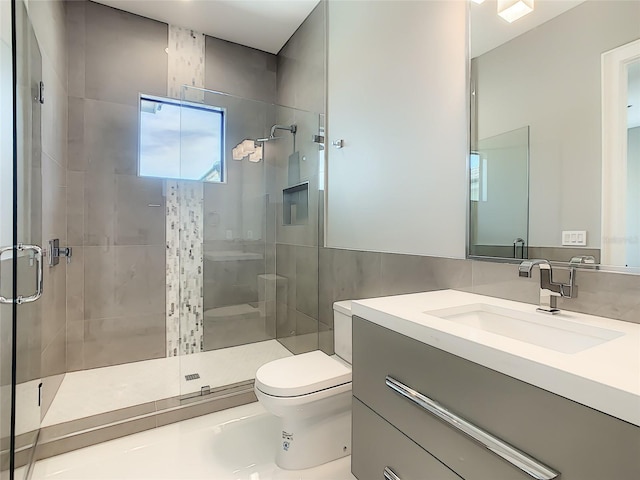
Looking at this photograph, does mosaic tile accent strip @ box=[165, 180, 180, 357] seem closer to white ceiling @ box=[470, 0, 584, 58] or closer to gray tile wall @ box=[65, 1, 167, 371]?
gray tile wall @ box=[65, 1, 167, 371]

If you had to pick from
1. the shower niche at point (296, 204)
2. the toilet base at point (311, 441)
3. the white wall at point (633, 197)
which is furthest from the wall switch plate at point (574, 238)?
the shower niche at point (296, 204)

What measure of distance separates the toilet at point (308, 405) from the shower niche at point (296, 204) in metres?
1.15

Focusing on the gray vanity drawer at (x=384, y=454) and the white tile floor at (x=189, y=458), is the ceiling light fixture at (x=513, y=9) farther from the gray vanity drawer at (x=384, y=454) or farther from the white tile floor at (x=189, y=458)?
the white tile floor at (x=189, y=458)

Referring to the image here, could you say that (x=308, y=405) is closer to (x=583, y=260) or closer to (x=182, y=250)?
(x=583, y=260)

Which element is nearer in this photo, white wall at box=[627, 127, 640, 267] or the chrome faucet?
white wall at box=[627, 127, 640, 267]

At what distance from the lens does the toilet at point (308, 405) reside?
4.89 ft

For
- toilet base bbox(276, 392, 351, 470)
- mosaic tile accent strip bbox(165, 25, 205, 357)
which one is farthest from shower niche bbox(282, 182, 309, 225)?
toilet base bbox(276, 392, 351, 470)

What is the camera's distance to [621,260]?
0.96 metres

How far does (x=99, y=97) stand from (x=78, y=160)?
0.49 metres

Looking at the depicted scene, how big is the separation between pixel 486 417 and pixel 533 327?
46cm

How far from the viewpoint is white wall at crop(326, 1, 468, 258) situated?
1474 mm

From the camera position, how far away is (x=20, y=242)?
4.24 ft

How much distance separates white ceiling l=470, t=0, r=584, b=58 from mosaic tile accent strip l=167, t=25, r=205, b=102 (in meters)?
2.19

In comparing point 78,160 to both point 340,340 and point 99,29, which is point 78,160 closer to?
point 99,29
